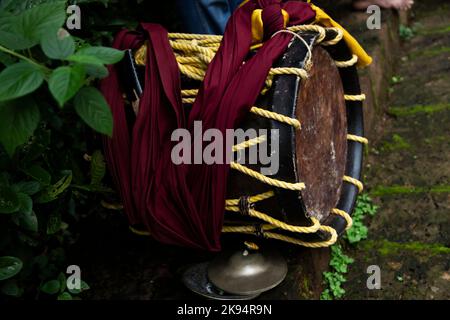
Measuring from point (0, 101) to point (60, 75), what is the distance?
15cm

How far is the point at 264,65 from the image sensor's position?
1547mm

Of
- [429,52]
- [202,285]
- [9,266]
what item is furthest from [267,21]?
[429,52]

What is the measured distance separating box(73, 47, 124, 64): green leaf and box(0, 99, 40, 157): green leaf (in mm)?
151

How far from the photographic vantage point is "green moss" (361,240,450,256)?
212 centimetres

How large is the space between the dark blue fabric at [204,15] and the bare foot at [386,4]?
166 centimetres

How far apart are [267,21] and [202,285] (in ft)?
3.07

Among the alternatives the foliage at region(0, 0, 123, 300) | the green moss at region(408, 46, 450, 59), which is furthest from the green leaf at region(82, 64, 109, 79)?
the green moss at region(408, 46, 450, 59)

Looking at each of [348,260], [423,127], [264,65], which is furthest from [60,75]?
[423,127]

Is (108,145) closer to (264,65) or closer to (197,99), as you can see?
(197,99)

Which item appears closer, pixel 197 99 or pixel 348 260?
pixel 197 99

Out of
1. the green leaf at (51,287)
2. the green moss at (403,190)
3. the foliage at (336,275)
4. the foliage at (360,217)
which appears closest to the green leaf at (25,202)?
the green leaf at (51,287)

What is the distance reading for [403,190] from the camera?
2.49m

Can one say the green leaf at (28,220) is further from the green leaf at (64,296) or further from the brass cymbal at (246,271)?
the brass cymbal at (246,271)

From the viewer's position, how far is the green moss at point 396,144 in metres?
2.79
